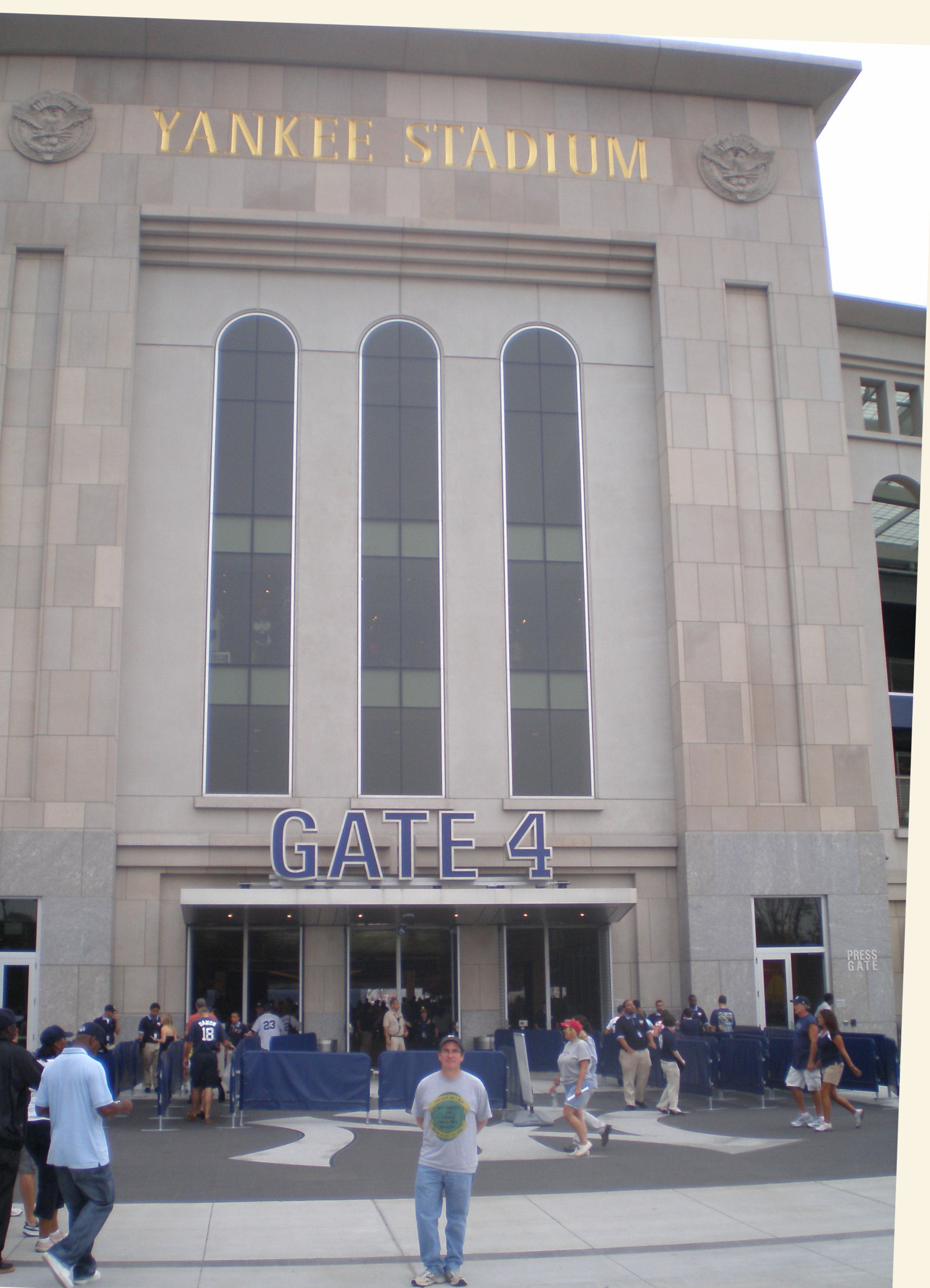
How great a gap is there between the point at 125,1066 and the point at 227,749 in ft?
26.1

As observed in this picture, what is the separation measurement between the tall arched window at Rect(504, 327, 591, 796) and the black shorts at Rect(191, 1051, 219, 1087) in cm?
1098

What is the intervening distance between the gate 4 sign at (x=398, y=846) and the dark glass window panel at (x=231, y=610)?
4.04m

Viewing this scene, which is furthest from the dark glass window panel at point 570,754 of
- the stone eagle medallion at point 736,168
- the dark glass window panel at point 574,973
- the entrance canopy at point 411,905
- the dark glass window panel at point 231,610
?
the stone eagle medallion at point 736,168

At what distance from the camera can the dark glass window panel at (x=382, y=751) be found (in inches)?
1087

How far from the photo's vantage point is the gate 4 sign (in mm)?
25562

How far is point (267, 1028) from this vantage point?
25.0 m

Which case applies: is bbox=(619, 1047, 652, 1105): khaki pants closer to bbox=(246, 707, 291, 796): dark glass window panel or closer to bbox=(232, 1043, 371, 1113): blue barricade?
bbox=(232, 1043, 371, 1113): blue barricade

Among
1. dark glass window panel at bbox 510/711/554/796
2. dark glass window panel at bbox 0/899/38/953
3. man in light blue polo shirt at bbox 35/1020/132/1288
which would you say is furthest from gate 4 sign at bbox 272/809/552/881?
man in light blue polo shirt at bbox 35/1020/132/1288

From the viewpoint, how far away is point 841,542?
2983 cm

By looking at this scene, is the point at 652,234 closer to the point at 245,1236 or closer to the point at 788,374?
the point at 788,374

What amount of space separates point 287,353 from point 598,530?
8903mm

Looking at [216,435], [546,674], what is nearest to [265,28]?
[216,435]

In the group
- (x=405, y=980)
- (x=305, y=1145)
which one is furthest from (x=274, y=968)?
(x=305, y=1145)

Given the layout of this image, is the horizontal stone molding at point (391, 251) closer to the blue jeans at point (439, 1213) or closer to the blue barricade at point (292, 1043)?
the blue barricade at point (292, 1043)
